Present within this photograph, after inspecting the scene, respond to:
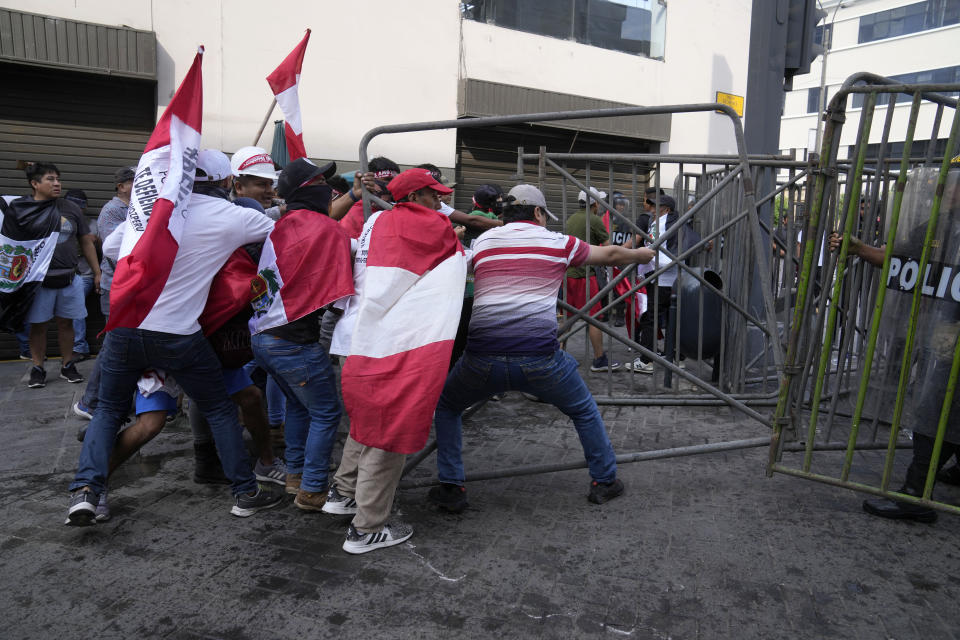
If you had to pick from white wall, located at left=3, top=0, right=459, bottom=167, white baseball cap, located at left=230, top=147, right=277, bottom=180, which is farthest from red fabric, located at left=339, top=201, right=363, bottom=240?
white wall, located at left=3, top=0, right=459, bottom=167

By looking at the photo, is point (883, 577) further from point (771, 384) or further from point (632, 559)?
point (771, 384)

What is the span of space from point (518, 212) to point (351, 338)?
3.61 ft

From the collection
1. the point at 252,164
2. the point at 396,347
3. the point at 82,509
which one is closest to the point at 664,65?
the point at 252,164

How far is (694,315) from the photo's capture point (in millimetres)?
6238

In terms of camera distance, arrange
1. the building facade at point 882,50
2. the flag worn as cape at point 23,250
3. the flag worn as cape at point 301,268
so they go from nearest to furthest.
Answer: the flag worn as cape at point 301,268
the flag worn as cape at point 23,250
the building facade at point 882,50

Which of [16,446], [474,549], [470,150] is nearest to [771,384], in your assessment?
[474,549]

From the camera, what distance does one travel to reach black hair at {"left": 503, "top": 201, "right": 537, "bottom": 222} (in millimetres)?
3805

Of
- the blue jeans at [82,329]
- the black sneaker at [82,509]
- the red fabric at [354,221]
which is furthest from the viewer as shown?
the blue jeans at [82,329]

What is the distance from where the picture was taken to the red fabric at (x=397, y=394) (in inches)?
130

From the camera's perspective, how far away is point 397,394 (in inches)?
130

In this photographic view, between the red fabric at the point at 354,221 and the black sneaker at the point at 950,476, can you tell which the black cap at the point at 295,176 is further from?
the black sneaker at the point at 950,476

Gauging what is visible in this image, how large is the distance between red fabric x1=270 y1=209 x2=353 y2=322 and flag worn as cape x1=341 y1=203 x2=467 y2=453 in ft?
1.00

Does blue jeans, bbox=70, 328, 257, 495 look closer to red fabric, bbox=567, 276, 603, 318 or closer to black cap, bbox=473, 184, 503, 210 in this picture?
black cap, bbox=473, 184, 503, 210

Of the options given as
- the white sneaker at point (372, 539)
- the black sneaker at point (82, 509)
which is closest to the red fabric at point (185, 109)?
the black sneaker at point (82, 509)
